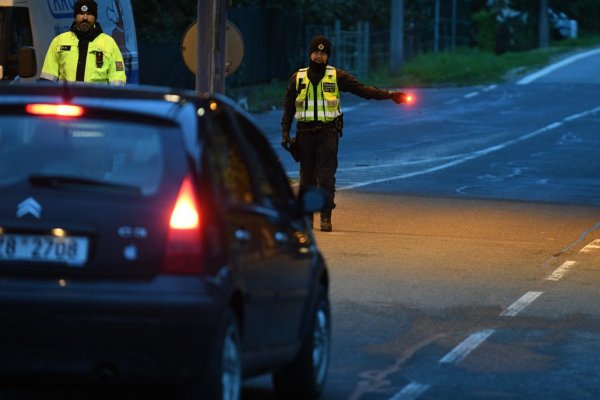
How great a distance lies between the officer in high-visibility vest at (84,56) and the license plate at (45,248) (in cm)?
854

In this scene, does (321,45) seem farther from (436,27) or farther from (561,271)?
(436,27)

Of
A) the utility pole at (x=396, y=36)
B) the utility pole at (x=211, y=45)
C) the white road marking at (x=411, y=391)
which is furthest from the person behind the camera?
the utility pole at (x=396, y=36)

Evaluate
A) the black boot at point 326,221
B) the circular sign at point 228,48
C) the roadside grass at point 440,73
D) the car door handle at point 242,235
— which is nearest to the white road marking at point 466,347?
the car door handle at point 242,235

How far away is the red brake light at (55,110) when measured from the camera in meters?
7.29

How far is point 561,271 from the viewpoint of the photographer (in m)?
14.6

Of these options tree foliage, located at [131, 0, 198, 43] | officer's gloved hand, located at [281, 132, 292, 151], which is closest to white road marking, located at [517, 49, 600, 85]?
tree foliage, located at [131, 0, 198, 43]

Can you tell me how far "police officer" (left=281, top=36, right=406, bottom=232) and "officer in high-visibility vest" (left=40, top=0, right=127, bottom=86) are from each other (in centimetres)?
212

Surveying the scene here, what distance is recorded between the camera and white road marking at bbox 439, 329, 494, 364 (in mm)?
10172

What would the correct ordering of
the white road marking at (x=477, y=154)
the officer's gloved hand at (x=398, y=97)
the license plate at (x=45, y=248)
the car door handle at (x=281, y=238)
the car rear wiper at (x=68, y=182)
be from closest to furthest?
1. the license plate at (x=45, y=248)
2. the car rear wiper at (x=68, y=182)
3. the car door handle at (x=281, y=238)
4. the officer's gloved hand at (x=398, y=97)
5. the white road marking at (x=477, y=154)

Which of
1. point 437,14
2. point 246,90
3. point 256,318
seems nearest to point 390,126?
point 246,90

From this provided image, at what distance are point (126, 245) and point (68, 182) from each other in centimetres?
38

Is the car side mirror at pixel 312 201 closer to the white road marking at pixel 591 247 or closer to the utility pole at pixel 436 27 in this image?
the white road marking at pixel 591 247

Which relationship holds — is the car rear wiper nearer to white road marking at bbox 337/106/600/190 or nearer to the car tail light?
the car tail light

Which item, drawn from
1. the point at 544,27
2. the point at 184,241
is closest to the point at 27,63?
the point at 184,241
